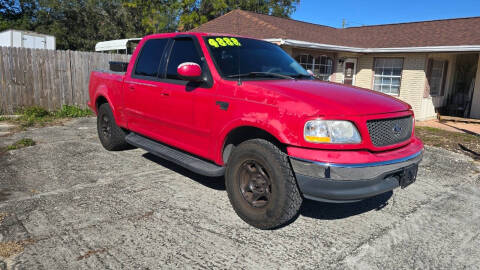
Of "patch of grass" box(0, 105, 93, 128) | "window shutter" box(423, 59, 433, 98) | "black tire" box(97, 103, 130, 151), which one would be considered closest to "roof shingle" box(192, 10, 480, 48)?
"window shutter" box(423, 59, 433, 98)

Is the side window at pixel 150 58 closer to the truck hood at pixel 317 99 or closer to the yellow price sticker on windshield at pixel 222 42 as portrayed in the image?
the yellow price sticker on windshield at pixel 222 42

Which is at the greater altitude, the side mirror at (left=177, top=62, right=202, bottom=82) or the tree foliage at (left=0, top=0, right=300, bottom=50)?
the tree foliage at (left=0, top=0, right=300, bottom=50)

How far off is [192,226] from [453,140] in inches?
328

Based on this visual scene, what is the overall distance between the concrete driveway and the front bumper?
576 mm

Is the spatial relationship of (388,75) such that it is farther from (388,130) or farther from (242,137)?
(242,137)

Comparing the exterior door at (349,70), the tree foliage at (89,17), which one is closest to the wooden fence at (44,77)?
the exterior door at (349,70)

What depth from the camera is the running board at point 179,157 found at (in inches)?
147

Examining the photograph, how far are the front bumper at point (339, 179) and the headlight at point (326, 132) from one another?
0.21 m

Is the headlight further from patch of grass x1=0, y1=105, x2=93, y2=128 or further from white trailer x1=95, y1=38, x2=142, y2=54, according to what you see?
white trailer x1=95, y1=38, x2=142, y2=54

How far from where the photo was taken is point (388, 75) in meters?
15.1

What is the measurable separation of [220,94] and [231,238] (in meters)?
1.46

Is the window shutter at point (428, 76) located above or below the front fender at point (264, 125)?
above

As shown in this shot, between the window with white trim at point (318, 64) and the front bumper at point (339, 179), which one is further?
the window with white trim at point (318, 64)

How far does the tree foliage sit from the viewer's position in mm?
30406
